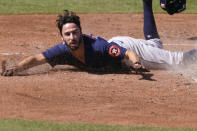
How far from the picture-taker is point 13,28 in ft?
35.3

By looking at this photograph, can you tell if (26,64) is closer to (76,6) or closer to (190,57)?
(190,57)

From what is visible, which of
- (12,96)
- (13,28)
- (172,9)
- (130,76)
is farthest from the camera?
(13,28)

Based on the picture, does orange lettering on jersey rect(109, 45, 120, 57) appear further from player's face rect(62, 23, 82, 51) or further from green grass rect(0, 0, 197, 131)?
green grass rect(0, 0, 197, 131)

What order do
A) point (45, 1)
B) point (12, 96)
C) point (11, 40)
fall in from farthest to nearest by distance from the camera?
point (45, 1) → point (11, 40) → point (12, 96)

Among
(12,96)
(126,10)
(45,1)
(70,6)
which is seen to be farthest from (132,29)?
(12,96)

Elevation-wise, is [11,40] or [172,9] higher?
[172,9]

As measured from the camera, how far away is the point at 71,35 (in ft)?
22.3

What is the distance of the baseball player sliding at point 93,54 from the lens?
→ 6.89 meters

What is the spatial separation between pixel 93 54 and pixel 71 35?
48cm

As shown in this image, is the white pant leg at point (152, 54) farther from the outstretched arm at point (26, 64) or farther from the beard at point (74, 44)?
the outstretched arm at point (26, 64)

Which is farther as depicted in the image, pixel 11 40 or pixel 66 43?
pixel 11 40

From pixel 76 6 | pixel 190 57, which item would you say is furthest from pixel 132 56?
pixel 76 6

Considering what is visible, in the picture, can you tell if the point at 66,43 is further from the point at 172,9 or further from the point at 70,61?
the point at 172,9

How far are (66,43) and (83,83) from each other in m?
0.68
